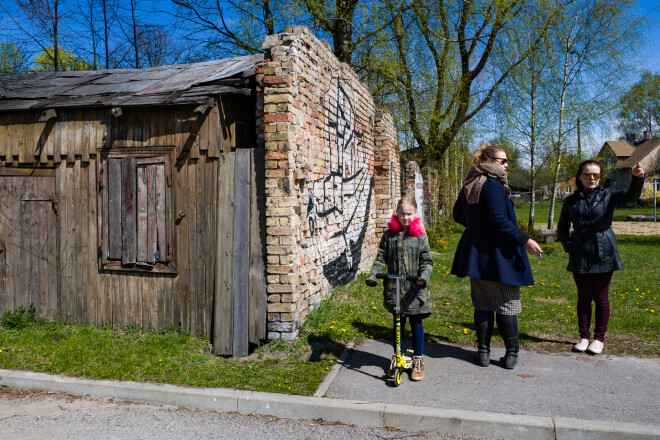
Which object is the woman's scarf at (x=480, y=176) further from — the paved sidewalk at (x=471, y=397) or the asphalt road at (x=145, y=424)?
the asphalt road at (x=145, y=424)

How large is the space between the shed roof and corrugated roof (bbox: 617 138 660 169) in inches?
2103

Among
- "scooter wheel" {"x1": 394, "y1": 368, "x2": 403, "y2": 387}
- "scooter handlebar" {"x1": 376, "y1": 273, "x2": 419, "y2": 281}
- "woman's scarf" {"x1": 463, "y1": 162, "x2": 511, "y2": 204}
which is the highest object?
"woman's scarf" {"x1": 463, "y1": 162, "x2": 511, "y2": 204}

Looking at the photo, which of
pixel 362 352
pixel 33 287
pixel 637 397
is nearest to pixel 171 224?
pixel 33 287

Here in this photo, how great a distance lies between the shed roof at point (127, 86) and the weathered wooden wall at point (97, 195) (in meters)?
0.17

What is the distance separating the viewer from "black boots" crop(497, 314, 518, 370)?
4.66 m

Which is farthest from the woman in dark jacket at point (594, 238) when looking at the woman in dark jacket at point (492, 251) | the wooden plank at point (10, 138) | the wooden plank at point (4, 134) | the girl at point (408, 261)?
the wooden plank at point (4, 134)

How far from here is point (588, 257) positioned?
4973 millimetres

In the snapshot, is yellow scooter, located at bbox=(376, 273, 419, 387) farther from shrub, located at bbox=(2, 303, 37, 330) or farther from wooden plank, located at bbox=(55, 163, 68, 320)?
shrub, located at bbox=(2, 303, 37, 330)

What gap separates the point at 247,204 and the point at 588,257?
3.50 m

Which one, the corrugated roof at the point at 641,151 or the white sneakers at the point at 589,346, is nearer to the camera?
the white sneakers at the point at 589,346

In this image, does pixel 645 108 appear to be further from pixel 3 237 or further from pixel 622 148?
pixel 3 237

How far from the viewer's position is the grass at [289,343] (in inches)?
186

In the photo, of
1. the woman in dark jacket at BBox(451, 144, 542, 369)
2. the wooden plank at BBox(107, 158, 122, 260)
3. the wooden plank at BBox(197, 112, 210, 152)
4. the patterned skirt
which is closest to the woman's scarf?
the woman in dark jacket at BBox(451, 144, 542, 369)

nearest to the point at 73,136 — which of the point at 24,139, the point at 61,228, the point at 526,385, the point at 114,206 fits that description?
the point at 24,139
